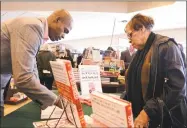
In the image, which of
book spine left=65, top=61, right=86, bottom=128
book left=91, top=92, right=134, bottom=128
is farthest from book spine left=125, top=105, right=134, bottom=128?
book spine left=65, top=61, right=86, bottom=128

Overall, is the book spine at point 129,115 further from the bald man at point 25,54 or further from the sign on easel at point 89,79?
the sign on easel at point 89,79

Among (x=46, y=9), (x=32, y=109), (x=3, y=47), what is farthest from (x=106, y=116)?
(x=46, y=9)

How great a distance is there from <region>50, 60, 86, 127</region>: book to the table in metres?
0.27

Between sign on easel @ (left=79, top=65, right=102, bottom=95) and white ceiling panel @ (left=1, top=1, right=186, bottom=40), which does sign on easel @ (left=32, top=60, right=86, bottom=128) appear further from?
white ceiling panel @ (left=1, top=1, right=186, bottom=40)

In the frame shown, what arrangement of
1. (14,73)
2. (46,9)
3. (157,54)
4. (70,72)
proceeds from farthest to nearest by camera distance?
1. (46,9)
2. (157,54)
3. (14,73)
4. (70,72)

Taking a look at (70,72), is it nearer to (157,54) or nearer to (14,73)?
(14,73)

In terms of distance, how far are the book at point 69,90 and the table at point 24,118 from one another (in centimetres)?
27

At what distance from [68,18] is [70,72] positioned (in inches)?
25.1

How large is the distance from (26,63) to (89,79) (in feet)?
2.18

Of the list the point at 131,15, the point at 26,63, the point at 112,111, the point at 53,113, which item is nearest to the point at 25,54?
the point at 26,63

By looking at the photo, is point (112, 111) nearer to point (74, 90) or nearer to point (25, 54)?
point (74, 90)

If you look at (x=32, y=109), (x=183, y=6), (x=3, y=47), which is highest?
(x=183, y=6)

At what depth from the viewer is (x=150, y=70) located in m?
1.12

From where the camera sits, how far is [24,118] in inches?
43.9
